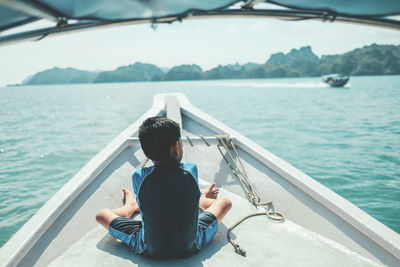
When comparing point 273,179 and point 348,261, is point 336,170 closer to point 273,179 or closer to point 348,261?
point 273,179

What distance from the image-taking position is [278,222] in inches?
74.0

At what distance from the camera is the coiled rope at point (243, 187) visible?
1.78 meters

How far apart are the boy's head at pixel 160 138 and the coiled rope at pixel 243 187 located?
71 centimetres

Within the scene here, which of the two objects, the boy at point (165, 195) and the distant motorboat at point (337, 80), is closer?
the boy at point (165, 195)

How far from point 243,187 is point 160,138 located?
1.27 meters

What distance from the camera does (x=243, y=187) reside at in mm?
2393

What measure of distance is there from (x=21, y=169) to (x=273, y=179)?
7.58 m

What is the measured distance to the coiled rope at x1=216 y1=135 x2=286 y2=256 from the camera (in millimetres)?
1783

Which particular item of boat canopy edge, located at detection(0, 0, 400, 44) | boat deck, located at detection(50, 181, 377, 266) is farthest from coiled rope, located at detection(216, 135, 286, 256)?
boat canopy edge, located at detection(0, 0, 400, 44)

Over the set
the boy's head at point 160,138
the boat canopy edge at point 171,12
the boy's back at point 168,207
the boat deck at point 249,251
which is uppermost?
the boat canopy edge at point 171,12

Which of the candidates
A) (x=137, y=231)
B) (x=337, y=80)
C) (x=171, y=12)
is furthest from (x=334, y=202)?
(x=337, y=80)

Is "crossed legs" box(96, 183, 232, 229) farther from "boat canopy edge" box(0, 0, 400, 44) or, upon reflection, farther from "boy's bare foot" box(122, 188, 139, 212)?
"boat canopy edge" box(0, 0, 400, 44)

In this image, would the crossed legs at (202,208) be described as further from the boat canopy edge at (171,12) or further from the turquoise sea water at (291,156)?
the turquoise sea water at (291,156)

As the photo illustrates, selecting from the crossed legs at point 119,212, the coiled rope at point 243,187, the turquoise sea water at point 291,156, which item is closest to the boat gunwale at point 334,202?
the coiled rope at point 243,187
